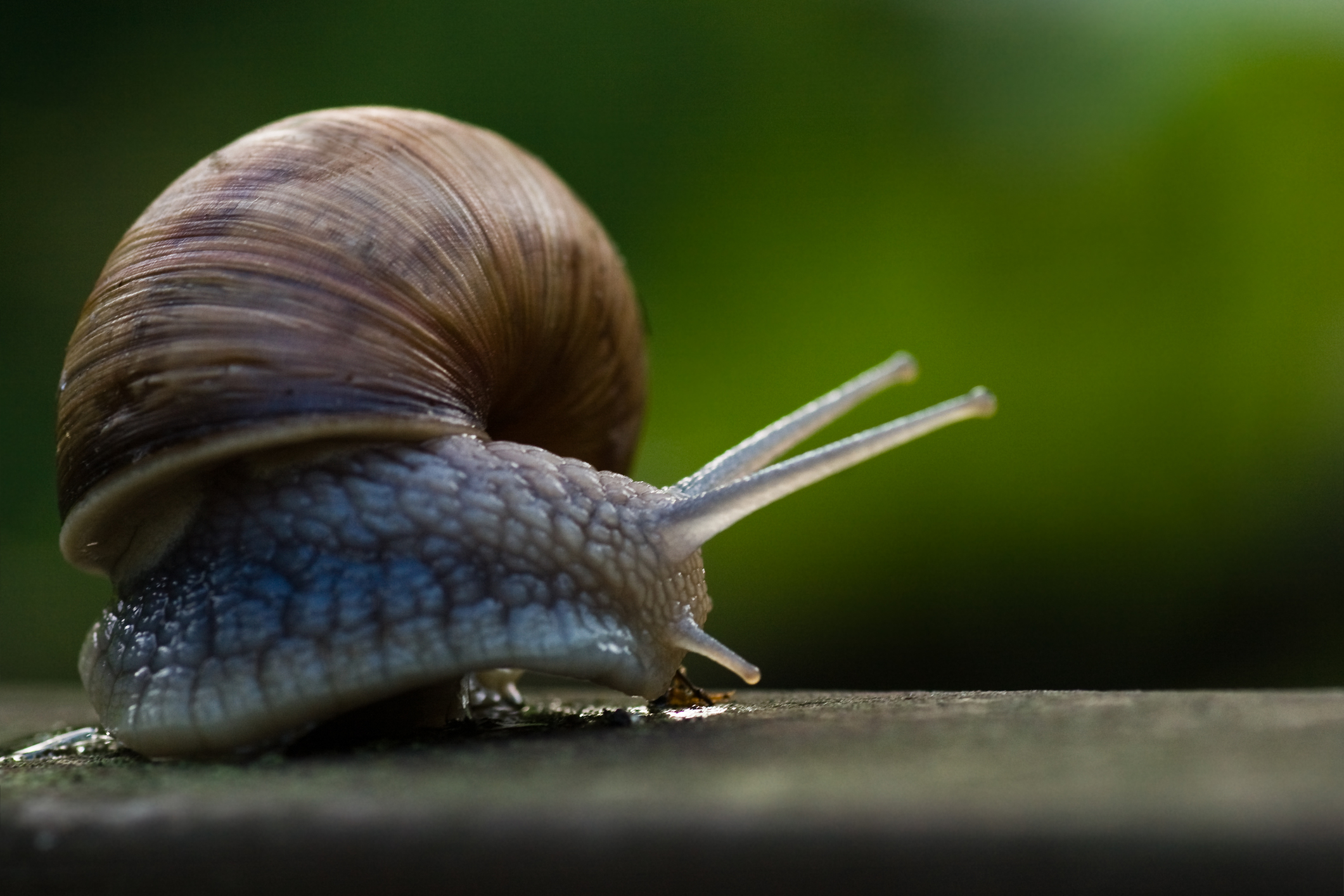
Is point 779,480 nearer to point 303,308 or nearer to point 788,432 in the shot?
point 788,432

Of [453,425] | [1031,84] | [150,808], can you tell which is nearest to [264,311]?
[453,425]

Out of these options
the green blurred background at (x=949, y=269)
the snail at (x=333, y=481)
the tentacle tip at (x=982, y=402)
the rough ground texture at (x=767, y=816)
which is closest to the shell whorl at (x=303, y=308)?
the snail at (x=333, y=481)

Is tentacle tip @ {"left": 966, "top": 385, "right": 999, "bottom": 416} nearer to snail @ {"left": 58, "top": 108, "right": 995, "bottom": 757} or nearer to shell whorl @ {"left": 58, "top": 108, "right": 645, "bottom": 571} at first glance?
snail @ {"left": 58, "top": 108, "right": 995, "bottom": 757}

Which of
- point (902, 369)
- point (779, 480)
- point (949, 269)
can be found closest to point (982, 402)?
point (902, 369)

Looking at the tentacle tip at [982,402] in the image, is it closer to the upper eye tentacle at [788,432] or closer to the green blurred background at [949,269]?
the upper eye tentacle at [788,432]

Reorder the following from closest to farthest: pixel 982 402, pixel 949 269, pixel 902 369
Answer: pixel 982 402 < pixel 902 369 < pixel 949 269
